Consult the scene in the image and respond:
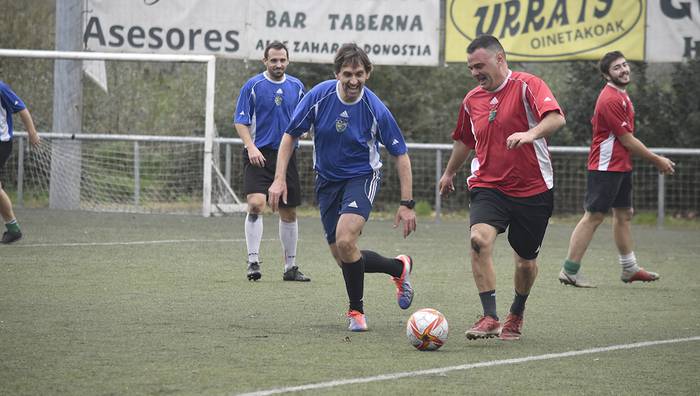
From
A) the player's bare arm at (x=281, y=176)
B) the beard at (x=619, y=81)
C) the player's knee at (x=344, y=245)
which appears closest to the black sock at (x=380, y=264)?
the player's knee at (x=344, y=245)

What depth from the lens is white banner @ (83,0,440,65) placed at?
19.6 metres

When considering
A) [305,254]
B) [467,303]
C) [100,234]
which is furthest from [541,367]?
[100,234]

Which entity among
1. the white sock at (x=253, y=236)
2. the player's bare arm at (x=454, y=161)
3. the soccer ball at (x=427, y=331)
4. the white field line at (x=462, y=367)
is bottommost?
the white field line at (x=462, y=367)

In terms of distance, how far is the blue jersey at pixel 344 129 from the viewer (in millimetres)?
7668

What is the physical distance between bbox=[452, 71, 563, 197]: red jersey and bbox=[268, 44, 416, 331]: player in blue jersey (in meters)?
0.64

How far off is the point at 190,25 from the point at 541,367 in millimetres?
14579

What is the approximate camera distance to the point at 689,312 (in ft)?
29.0

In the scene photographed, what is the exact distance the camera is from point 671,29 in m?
19.3

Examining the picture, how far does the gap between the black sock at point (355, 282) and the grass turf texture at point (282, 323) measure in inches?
8.4

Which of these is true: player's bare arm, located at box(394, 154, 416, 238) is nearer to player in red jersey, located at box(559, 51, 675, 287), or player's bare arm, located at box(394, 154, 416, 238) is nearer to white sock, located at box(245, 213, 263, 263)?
white sock, located at box(245, 213, 263, 263)

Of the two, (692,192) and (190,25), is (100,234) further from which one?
(692,192)

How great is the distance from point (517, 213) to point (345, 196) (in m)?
1.22

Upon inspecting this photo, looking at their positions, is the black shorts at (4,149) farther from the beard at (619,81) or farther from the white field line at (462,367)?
the white field line at (462,367)

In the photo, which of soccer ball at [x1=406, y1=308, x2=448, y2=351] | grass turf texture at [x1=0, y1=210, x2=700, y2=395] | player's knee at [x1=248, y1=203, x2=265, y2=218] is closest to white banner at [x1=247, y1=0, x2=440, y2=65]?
grass turf texture at [x1=0, y1=210, x2=700, y2=395]
